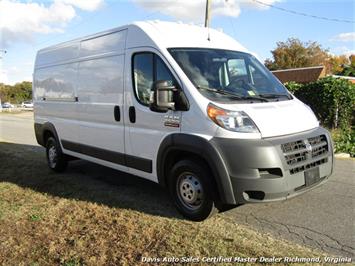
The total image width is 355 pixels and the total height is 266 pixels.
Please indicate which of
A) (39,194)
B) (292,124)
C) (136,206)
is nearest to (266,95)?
(292,124)

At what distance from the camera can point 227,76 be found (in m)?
5.25

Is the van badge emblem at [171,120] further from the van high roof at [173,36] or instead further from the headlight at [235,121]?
the van high roof at [173,36]

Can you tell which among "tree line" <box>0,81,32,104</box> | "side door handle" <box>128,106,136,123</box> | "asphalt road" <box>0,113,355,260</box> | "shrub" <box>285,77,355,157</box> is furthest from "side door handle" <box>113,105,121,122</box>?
"tree line" <box>0,81,32,104</box>

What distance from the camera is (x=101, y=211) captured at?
5.42m

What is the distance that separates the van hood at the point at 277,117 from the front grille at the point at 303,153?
0.57 feet

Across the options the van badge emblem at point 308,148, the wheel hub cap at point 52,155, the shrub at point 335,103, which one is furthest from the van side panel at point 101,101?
the shrub at point 335,103

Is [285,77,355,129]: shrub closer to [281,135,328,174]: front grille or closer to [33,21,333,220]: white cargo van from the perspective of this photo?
[33,21,333,220]: white cargo van

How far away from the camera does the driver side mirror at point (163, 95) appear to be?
15.7ft

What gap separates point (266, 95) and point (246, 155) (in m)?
1.18

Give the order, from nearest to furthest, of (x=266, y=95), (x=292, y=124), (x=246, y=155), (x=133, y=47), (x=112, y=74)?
(x=246, y=155) < (x=292, y=124) < (x=266, y=95) < (x=133, y=47) < (x=112, y=74)

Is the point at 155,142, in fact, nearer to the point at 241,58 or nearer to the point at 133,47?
the point at 133,47

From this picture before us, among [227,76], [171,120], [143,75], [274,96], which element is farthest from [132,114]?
[274,96]

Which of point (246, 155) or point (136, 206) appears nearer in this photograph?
point (246, 155)

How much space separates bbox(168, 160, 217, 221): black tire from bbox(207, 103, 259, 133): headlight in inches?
23.6
